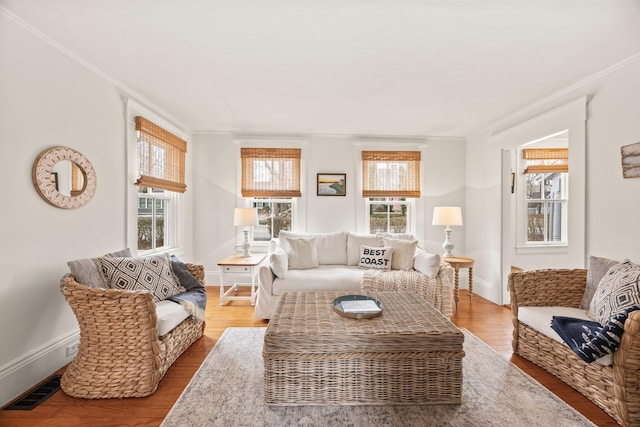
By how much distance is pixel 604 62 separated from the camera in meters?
2.61

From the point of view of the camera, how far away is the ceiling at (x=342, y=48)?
6.40ft

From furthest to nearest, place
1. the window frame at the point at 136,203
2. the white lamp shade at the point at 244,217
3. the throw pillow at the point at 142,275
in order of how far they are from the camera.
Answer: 1. the white lamp shade at the point at 244,217
2. the window frame at the point at 136,203
3. the throw pillow at the point at 142,275

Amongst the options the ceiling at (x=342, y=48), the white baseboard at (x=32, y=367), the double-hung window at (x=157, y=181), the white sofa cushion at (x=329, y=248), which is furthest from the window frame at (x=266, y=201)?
the white baseboard at (x=32, y=367)

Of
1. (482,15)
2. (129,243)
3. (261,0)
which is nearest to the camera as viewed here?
(261,0)

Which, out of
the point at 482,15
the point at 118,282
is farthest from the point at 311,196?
the point at 482,15

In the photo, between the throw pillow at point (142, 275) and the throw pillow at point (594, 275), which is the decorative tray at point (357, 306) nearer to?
the throw pillow at point (142, 275)

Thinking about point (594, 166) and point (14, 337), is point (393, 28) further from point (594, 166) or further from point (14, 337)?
point (14, 337)

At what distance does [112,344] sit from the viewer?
2.09 m

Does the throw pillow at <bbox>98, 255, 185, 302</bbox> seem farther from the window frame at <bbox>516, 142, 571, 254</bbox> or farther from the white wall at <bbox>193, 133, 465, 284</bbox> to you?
the window frame at <bbox>516, 142, 571, 254</bbox>

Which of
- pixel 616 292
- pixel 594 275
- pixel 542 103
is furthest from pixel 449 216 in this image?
pixel 616 292

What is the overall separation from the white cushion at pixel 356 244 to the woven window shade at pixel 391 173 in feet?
2.84

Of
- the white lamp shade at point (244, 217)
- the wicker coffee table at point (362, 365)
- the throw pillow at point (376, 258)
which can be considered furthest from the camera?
the white lamp shade at point (244, 217)

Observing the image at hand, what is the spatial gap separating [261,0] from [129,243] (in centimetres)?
266

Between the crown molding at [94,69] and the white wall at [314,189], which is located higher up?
the crown molding at [94,69]
